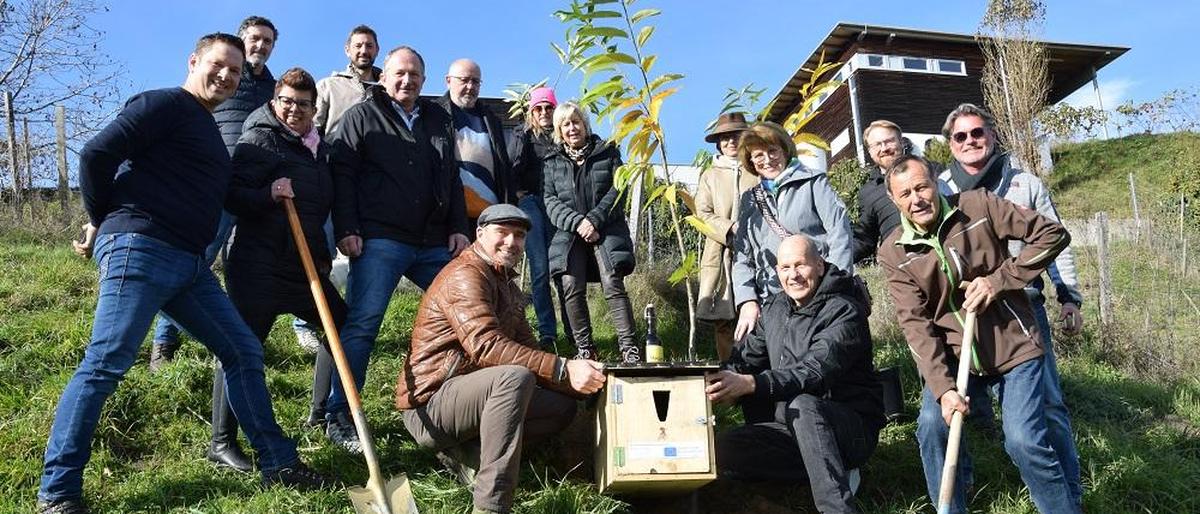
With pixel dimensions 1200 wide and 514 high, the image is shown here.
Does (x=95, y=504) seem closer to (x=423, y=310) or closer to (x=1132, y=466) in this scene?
(x=423, y=310)

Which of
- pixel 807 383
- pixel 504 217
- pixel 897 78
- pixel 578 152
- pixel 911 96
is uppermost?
pixel 897 78

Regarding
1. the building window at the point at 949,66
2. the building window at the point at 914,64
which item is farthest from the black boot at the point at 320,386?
the building window at the point at 949,66

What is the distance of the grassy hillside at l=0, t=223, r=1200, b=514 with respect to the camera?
12.2 ft

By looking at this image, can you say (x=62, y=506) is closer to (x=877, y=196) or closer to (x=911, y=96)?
(x=877, y=196)

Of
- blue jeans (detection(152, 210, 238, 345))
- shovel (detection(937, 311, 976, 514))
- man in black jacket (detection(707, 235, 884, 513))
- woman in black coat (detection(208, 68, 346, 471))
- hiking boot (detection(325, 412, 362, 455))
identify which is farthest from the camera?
blue jeans (detection(152, 210, 238, 345))

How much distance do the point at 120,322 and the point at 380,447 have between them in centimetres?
141

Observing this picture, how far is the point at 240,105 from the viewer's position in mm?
4992

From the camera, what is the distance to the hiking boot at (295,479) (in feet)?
12.0

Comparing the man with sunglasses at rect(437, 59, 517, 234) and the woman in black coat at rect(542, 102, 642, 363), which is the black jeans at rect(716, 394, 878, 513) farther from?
the man with sunglasses at rect(437, 59, 517, 234)

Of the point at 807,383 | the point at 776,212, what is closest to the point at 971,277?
the point at 807,383

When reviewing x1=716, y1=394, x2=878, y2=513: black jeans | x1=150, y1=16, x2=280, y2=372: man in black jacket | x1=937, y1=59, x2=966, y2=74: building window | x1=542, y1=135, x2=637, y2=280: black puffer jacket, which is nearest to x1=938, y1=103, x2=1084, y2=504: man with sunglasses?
x1=716, y1=394, x2=878, y2=513: black jeans

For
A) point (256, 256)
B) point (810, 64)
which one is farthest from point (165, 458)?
point (810, 64)

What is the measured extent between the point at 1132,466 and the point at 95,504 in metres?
4.96

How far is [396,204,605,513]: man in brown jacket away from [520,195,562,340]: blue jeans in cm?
168
